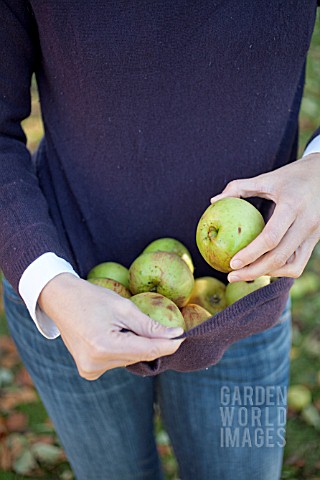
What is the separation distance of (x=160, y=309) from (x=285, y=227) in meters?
0.34

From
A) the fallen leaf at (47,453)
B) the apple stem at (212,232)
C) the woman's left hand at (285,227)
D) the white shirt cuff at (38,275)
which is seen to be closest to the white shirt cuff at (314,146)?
the woman's left hand at (285,227)

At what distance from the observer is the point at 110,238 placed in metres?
1.69

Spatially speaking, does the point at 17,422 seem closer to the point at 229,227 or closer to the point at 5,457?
the point at 5,457

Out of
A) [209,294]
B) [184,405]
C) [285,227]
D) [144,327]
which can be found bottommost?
[184,405]

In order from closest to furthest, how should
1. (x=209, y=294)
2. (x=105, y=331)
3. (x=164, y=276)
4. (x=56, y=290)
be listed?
(x=105, y=331), (x=56, y=290), (x=164, y=276), (x=209, y=294)

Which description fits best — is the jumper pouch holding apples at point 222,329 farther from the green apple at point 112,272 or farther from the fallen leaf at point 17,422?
the fallen leaf at point 17,422

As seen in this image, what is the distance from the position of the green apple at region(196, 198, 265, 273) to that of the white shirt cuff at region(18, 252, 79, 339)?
0.34 meters

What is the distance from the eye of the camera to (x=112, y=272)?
1574 mm

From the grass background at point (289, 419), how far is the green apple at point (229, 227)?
1.68 meters

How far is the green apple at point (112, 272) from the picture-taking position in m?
1.57

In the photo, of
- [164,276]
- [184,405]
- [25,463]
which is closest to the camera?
[164,276]

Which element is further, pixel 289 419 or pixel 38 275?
pixel 289 419

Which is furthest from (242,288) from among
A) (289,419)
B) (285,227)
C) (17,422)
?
(17,422)

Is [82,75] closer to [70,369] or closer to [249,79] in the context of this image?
[249,79]
